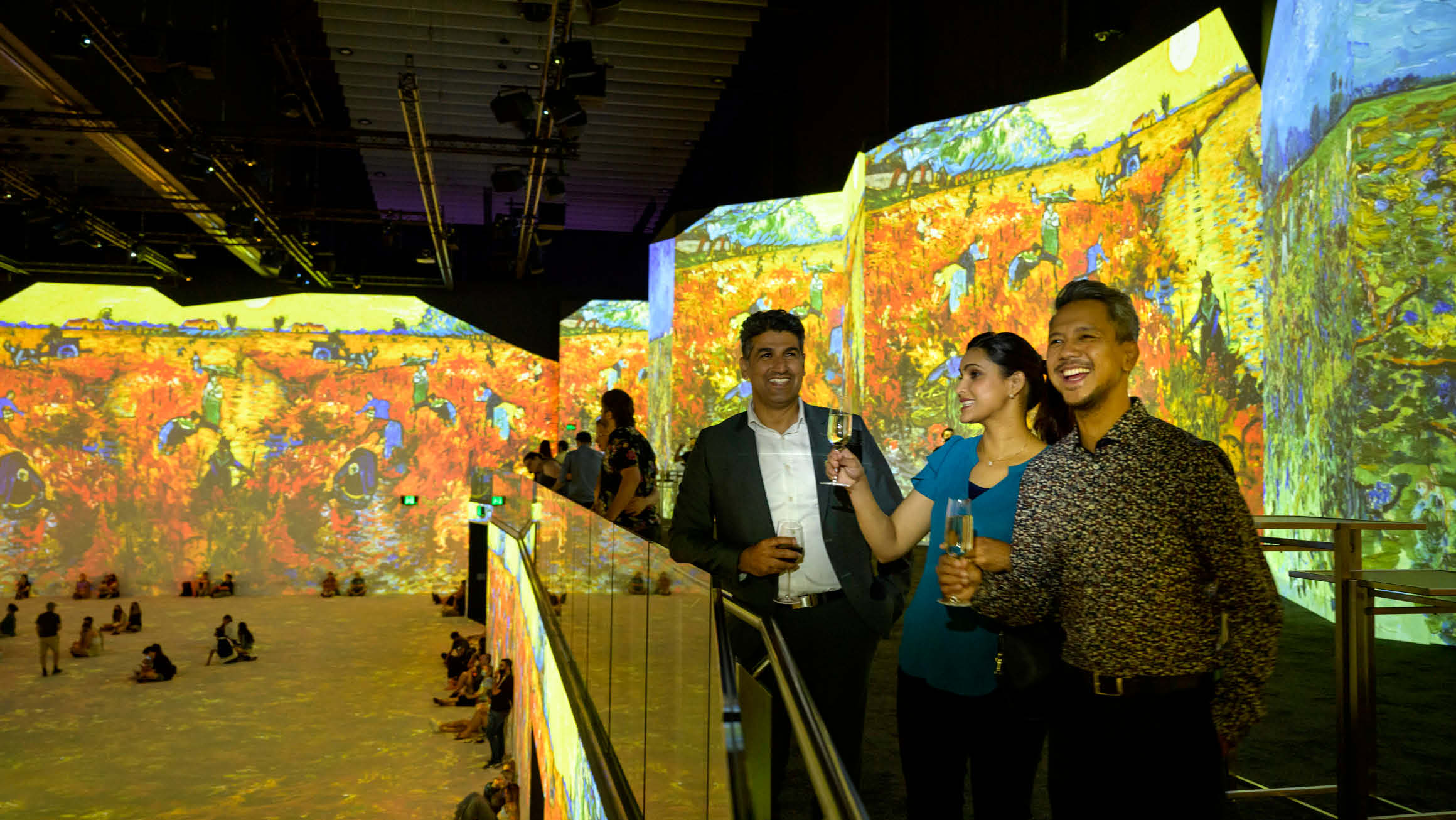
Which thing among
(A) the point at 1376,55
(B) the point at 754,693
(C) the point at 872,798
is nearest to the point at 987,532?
(B) the point at 754,693

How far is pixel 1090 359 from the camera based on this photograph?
199cm

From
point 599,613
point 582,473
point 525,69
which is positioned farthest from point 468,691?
point 599,613

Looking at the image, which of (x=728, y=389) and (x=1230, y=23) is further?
(x=728, y=389)

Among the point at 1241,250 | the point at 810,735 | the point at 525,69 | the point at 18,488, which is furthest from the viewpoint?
the point at 18,488

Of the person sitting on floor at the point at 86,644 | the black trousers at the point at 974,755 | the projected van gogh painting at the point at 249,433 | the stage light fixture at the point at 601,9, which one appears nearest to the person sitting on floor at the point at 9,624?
the person sitting on floor at the point at 86,644

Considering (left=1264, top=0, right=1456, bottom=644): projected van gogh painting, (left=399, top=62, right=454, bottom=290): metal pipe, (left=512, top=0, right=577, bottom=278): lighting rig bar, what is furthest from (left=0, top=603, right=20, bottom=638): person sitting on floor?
(left=1264, top=0, right=1456, bottom=644): projected van gogh painting

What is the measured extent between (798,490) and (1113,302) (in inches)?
44.5

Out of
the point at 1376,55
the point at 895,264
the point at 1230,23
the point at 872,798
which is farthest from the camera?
the point at 895,264

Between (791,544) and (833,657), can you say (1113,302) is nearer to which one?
(791,544)

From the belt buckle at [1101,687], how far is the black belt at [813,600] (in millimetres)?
933

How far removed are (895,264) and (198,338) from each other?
60.1 feet

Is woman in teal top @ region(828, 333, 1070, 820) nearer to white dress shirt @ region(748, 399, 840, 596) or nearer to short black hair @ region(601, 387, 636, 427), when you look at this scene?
white dress shirt @ region(748, 399, 840, 596)

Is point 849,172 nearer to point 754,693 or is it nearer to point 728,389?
point 728,389

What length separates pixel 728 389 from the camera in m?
15.5
